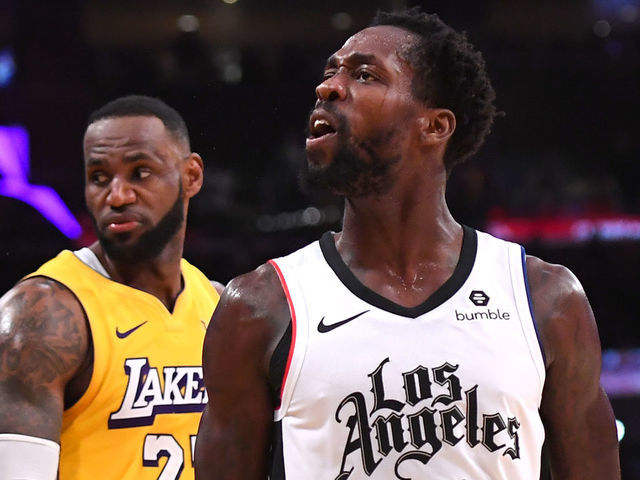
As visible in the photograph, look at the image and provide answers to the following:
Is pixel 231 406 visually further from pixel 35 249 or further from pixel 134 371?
pixel 35 249

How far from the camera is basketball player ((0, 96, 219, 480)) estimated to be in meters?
2.43

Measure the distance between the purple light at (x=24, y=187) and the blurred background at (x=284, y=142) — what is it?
1cm

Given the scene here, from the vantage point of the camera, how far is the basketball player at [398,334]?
1890 millimetres

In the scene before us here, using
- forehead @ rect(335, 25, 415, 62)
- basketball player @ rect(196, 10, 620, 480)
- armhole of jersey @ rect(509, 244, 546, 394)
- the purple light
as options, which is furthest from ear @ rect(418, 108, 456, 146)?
the purple light

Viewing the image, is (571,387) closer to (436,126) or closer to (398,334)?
(398,334)

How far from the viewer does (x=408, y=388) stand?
189cm

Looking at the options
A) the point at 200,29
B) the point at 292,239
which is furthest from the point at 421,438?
the point at 200,29

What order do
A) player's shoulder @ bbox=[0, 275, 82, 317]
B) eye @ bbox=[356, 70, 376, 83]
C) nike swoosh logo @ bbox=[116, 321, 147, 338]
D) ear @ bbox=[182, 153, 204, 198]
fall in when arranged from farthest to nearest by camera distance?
1. ear @ bbox=[182, 153, 204, 198]
2. nike swoosh logo @ bbox=[116, 321, 147, 338]
3. player's shoulder @ bbox=[0, 275, 82, 317]
4. eye @ bbox=[356, 70, 376, 83]

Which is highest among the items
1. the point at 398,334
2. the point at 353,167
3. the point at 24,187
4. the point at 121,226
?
the point at 24,187

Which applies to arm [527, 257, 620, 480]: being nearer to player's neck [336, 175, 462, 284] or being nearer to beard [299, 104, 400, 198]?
player's neck [336, 175, 462, 284]

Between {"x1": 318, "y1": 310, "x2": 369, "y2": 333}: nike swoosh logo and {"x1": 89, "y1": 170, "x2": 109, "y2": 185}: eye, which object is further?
{"x1": 89, "y1": 170, "x2": 109, "y2": 185}: eye

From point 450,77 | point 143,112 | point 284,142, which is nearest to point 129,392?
point 143,112

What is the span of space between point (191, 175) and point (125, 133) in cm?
29

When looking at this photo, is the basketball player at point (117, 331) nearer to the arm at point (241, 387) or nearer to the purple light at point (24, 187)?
the arm at point (241, 387)
